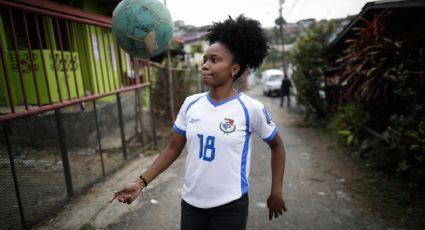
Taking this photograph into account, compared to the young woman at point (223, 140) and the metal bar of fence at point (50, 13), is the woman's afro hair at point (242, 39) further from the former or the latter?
the metal bar of fence at point (50, 13)

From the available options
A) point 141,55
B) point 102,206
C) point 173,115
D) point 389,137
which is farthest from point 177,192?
point 173,115

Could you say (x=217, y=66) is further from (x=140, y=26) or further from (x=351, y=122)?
(x=351, y=122)

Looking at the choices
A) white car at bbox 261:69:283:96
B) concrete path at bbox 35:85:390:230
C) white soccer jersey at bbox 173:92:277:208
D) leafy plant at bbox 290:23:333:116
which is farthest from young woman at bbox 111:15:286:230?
white car at bbox 261:69:283:96

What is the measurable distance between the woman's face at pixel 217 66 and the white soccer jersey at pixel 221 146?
133mm

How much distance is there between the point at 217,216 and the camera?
1.88 meters

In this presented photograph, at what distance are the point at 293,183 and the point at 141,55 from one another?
10.7 ft

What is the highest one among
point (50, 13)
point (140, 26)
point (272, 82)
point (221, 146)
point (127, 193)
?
point (50, 13)

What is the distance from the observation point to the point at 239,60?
2.03 metres

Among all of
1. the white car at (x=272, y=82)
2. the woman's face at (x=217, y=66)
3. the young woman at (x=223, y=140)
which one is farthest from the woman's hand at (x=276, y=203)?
the white car at (x=272, y=82)

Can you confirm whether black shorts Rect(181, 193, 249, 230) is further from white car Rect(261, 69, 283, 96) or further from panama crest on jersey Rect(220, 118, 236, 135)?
white car Rect(261, 69, 283, 96)

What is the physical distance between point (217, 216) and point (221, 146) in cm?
44

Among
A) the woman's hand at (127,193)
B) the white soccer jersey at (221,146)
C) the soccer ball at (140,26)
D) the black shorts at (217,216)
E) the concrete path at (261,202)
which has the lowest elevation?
the concrete path at (261,202)

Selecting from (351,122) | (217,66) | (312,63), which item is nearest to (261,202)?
(217,66)

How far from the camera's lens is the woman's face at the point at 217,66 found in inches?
75.4
